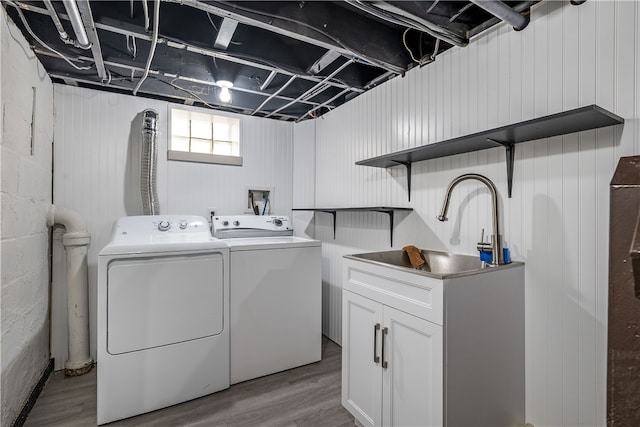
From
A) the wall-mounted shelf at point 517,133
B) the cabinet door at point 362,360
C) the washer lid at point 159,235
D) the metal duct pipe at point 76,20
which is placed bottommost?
the cabinet door at point 362,360

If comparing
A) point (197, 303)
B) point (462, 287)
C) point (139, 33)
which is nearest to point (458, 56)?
point (462, 287)

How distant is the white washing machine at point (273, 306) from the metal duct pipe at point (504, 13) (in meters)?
1.88

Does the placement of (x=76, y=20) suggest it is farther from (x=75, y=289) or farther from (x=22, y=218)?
(x=75, y=289)

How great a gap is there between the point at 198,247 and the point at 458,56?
2082mm

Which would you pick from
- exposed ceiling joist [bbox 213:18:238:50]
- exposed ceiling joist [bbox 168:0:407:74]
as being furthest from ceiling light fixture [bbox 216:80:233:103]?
exposed ceiling joist [bbox 168:0:407:74]

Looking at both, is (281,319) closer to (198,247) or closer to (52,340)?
(198,247)

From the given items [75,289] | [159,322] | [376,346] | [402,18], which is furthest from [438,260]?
[75,289]

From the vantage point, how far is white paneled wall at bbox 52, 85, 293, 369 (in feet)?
8.11

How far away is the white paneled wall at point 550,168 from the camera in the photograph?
1.29 metres

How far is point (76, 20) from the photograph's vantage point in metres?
1.49

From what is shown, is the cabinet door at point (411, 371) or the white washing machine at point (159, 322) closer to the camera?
the cabinet door at point (411, 371)

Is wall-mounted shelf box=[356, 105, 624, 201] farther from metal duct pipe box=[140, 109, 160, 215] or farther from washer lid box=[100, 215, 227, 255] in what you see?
metal duct pipe box=[140, 109, 160, 215]

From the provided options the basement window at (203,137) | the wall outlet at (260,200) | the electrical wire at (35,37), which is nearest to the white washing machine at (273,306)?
the wall outlet at (260,200)

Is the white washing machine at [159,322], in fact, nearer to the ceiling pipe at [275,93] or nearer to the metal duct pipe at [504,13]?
the ceiling pipe at [275,93]
